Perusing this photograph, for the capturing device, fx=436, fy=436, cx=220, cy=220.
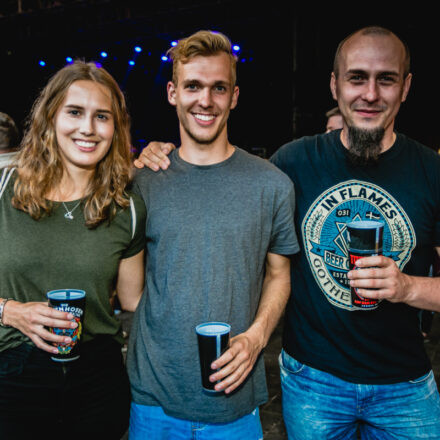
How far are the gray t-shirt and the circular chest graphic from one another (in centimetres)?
13

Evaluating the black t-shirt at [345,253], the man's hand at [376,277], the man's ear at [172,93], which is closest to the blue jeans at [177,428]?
the black t-shirt at [345,253]

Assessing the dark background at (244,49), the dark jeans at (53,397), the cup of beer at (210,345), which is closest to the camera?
the cup of beer at (210,345)

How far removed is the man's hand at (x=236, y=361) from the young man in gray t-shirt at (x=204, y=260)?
15 mm

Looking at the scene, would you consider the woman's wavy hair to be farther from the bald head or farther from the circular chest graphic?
the bald head

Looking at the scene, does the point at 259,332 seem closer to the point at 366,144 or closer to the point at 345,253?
the point at 345,253

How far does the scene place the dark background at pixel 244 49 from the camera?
7148 mm

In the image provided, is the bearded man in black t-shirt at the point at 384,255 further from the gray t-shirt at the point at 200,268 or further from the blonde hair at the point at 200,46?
the blonde hair at the point at 200,46

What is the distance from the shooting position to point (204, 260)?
171 cm

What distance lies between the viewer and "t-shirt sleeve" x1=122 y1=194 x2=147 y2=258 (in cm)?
177

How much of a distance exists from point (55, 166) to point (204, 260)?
0.74 m

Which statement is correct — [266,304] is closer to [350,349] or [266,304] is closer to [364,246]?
[350,349]

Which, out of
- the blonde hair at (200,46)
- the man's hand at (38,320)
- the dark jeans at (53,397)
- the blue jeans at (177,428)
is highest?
the blonde hair at (200,46)

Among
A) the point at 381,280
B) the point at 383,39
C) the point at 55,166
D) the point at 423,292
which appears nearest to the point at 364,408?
the point at 423,292

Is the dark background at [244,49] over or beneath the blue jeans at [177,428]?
over
